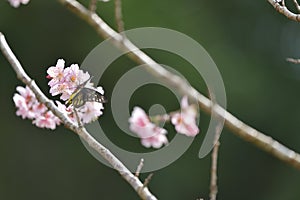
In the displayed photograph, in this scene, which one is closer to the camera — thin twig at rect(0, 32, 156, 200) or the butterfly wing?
thin twig at rect(0, 32, 156, 200)

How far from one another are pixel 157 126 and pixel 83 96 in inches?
5.2

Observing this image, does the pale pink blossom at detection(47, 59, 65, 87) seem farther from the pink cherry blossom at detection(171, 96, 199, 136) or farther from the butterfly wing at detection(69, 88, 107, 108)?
the pink cherry blossom at detection(171, 96, 199, 136)

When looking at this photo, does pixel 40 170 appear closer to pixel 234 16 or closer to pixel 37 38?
pixel 37 38

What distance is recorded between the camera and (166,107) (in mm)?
3482

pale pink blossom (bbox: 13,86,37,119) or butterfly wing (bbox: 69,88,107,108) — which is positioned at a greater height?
butterfly wing (bbox: 69,88,107,108)

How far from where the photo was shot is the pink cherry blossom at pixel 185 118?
34.4 inches

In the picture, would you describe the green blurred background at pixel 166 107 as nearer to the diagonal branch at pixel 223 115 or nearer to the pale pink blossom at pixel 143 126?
the pale pink blossom at pixel 143 126

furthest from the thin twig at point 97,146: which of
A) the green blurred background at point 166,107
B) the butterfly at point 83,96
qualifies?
the green blurred background at point 166,107

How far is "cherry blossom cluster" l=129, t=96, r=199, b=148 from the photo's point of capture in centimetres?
88

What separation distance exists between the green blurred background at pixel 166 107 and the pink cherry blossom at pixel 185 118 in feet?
8.12

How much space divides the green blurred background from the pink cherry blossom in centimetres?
248

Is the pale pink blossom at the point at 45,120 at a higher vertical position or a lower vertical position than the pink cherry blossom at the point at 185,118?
lower

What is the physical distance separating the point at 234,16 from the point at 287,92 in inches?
19.7

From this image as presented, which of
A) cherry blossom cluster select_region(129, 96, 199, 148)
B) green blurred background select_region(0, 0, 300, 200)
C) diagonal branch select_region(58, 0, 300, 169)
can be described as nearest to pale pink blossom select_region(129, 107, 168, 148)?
cherry blossom cluster select_region(129, 96, 199, 148)
